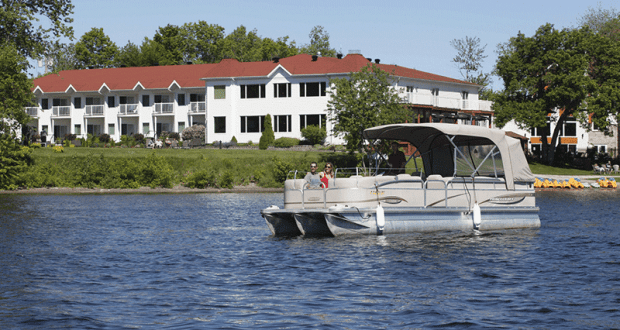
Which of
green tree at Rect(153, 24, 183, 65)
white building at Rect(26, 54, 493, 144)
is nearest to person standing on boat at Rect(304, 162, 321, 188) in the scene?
white building at Rect(26, 54, 493, 144)

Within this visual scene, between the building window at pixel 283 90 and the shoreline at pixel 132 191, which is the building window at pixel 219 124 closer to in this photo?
the building window at pixel 283 90

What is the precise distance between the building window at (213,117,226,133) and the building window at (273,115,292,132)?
5703mm

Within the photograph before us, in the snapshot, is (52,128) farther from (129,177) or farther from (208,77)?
(129,177)

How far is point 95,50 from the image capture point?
104188mm

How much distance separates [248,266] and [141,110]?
207 ft

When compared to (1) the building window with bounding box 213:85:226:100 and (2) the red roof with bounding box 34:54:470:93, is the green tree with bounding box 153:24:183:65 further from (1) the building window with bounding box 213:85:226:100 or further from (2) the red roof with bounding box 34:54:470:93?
(1) the building window with bounding box 213:85:226:100

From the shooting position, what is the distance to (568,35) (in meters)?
64.1

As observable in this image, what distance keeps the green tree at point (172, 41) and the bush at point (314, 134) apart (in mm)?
44631

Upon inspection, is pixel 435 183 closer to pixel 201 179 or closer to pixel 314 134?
pixel 201 179

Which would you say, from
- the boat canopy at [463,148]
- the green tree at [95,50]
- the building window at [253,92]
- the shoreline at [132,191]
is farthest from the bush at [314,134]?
the green tree at [95,50]

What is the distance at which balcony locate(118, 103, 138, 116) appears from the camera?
75562 mm

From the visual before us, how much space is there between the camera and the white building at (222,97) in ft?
214

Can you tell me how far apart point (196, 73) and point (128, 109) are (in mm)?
8451

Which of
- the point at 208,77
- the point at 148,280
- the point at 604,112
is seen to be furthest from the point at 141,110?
the point at 148,280
